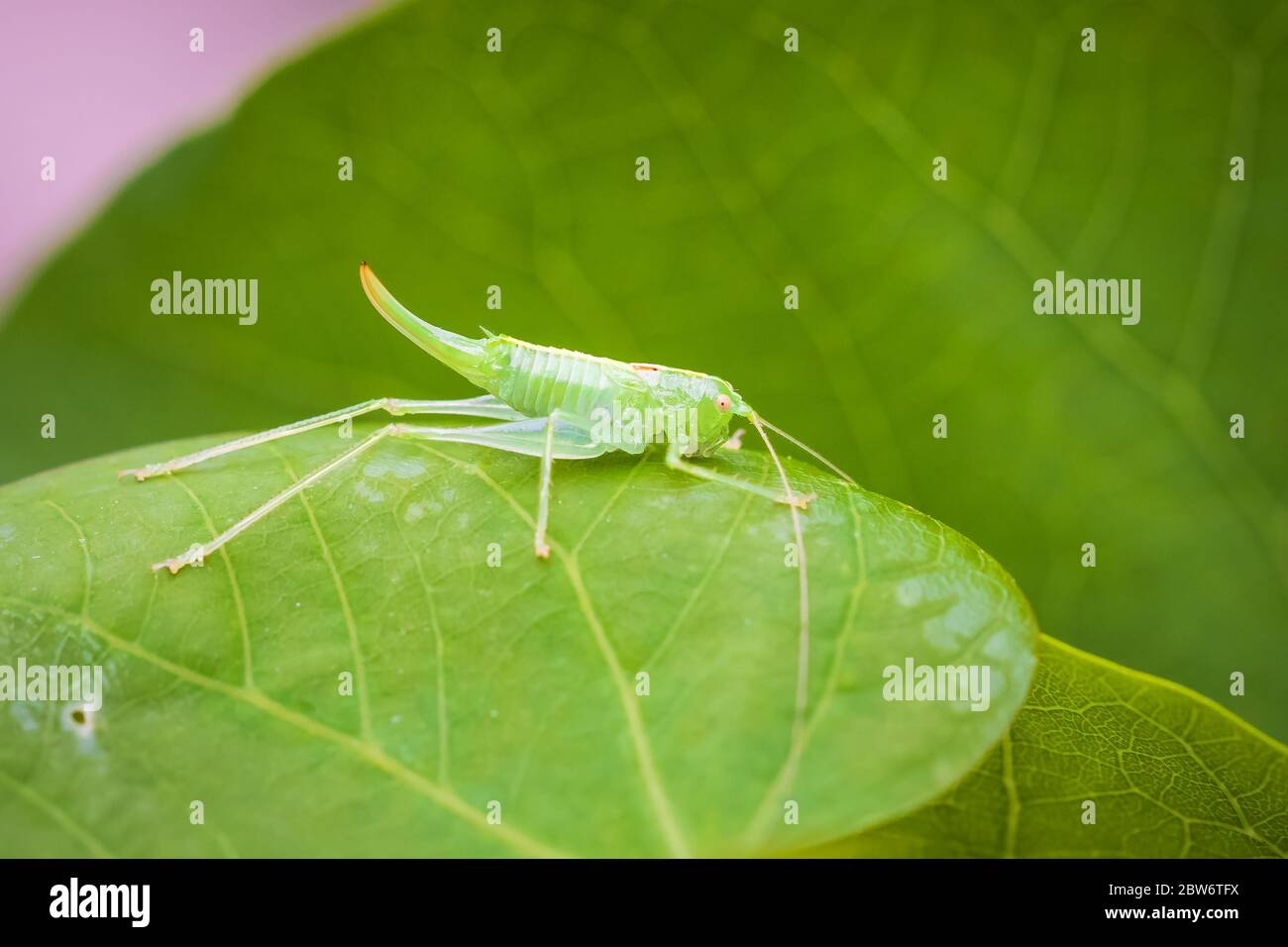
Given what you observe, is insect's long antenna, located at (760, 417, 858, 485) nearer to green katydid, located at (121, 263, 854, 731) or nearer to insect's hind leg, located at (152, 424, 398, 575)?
green katydid, located at (121, 263, 854, 731)

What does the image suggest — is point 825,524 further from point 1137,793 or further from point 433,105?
point 433,105

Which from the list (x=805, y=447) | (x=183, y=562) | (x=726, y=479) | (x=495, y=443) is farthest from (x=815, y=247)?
(x=183, y=562)

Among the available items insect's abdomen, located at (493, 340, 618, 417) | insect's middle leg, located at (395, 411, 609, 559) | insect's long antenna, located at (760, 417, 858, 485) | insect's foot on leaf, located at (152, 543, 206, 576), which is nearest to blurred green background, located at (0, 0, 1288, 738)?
insect's long antenna, located at (760, 417, 858, 485)

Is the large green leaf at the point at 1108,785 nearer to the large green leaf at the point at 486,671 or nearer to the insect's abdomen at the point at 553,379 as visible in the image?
the large green leaf at the point at 486,671

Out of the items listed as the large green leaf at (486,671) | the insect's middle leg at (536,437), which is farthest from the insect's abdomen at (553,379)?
the large green leaf at (486,671)

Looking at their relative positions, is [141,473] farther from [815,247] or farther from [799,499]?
[815,247]
